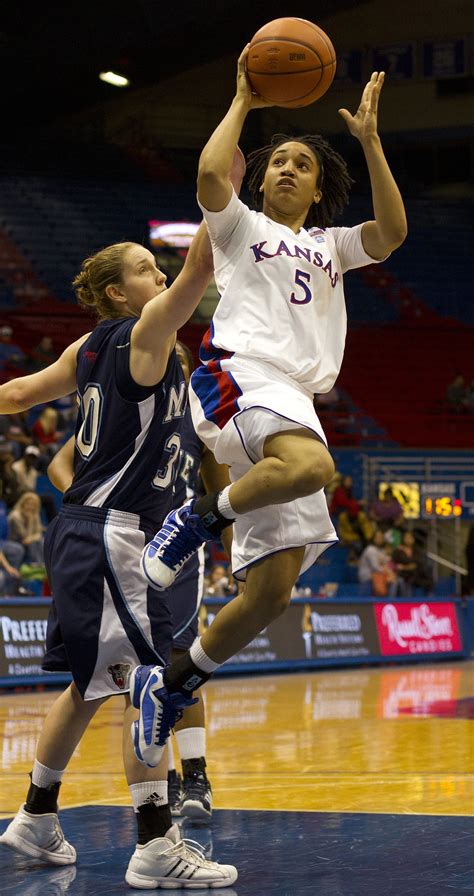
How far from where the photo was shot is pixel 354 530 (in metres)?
17.5

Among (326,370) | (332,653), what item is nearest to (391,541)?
(332,653)

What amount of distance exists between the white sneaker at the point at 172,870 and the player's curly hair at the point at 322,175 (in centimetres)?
234

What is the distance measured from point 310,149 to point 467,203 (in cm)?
2239

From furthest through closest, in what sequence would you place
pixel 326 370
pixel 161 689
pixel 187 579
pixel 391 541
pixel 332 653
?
pixel 391 541 < pixel 332 653 < pixel 187 579 < pixel 326 370 < pixel 161 689

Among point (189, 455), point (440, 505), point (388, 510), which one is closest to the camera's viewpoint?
point (189, 455)

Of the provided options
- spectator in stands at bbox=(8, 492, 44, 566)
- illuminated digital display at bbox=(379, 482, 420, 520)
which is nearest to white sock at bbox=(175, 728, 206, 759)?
spectator in stands at bbox=(8, 492, 44, 566)

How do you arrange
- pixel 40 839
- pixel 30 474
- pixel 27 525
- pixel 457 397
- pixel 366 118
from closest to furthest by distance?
pixel 40 839 < pixel 366 118 < pixel 27 525 < pixel 30 474 < pixel 457 397

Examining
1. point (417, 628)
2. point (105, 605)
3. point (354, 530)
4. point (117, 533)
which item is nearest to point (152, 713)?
point (105, 605)

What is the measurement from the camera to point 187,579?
511 cm

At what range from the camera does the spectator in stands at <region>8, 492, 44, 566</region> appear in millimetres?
12594

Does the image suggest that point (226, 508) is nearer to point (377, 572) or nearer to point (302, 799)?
point (302, 799)

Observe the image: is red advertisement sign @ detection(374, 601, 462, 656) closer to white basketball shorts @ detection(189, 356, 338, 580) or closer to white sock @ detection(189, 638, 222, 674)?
white basketball shorts @ detection(189, 356, 338, 580)

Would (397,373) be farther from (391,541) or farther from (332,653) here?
(332,653)

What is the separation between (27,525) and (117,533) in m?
9.10
